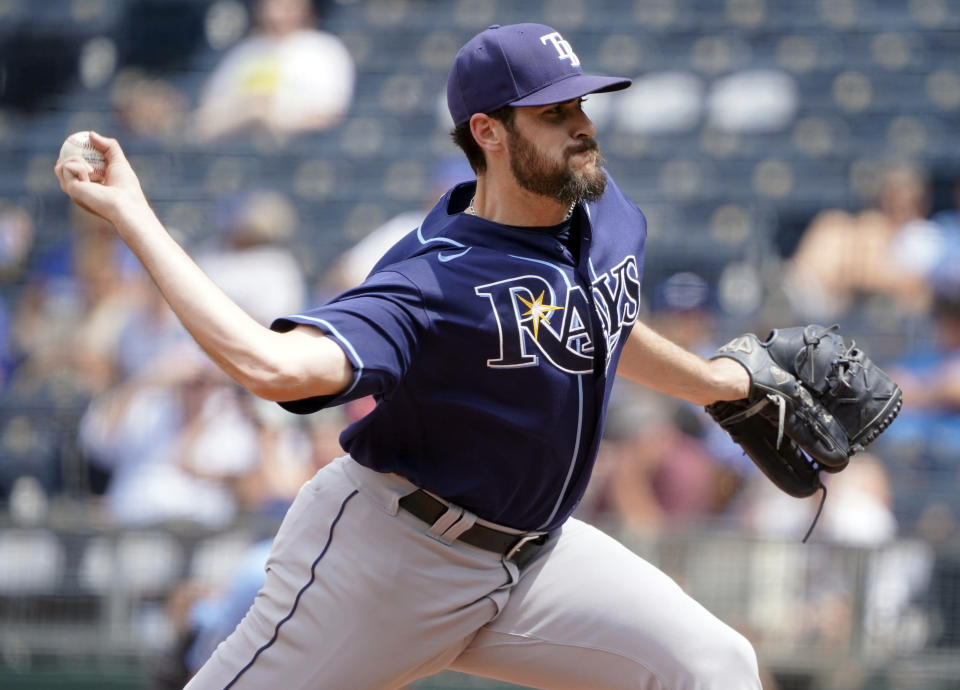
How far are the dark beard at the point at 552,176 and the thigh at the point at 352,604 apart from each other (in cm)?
70

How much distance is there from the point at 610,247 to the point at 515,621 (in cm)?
79

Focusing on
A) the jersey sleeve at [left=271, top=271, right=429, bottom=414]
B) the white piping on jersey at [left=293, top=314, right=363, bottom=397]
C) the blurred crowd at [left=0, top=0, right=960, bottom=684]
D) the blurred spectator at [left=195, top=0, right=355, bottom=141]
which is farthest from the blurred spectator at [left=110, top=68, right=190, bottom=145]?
the white piping on jersey at [left=293, top=314, right=363, bottom=397]

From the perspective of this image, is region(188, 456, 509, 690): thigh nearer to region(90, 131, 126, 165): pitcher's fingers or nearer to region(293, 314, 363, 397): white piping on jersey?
region(293, 314, 363, 397): white piping on jersey

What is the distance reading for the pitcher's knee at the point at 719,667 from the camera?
2.70m

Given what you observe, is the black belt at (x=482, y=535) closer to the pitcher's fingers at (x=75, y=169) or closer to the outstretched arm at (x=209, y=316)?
the outstretched arm at (x=209, y=316)

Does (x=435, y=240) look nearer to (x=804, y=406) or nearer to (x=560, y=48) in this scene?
(x=560, y=48)

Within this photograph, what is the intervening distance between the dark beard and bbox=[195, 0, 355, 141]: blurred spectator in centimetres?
513

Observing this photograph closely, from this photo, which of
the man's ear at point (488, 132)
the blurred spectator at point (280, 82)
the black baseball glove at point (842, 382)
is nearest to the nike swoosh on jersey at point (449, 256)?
the man's ear at point (488, 132)

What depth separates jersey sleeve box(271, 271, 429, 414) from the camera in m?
2.35

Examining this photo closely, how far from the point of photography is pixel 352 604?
2.68 metres

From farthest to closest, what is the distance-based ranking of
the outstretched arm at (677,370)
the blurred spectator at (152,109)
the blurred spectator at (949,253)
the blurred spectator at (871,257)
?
the blurred spectator at (152,109)
the blurred spectator at (871,257)
the blurred spectator at (949,253)
the outstretched arm at (677,370)

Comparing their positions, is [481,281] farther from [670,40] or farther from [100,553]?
[670,40]

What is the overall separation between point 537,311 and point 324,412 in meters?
3.01

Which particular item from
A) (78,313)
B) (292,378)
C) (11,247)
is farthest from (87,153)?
(11,247)
